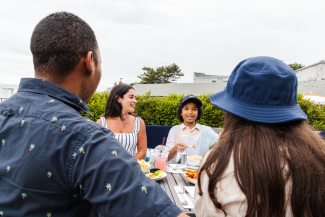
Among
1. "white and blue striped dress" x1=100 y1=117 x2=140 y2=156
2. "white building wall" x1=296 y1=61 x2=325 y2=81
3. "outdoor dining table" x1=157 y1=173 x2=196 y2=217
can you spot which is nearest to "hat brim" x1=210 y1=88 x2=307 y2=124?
"outdoor dining table" x1=157 y1=173 x2=196 y2=217

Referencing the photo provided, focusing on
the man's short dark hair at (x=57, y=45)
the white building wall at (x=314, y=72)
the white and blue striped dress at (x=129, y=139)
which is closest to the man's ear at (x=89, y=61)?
→ the man's short dark hair at (x=57, y=45)

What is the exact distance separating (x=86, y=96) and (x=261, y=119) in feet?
2.87

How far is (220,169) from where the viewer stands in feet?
2.82

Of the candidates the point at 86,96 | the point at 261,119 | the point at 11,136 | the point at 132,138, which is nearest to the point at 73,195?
the point at 11,136

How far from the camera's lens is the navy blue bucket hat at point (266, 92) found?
853 millimetres

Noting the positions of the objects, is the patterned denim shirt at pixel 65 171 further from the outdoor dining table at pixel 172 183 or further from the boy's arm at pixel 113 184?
the outdoor dining table at pixel 172 183

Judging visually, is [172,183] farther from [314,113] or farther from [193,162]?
[314,113]

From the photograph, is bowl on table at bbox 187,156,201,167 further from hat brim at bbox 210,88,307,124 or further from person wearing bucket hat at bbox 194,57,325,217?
hat brim at bbox 210,88,307,124

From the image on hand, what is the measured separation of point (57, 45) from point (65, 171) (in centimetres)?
53

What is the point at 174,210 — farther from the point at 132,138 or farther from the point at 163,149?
the point at 132,138

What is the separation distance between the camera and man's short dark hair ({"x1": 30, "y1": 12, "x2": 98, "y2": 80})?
77 cm

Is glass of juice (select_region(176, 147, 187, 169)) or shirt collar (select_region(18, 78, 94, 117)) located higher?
shirt collar (select_region(18, 78, 94, 117))

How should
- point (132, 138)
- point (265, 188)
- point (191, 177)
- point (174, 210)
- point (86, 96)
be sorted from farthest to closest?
point (132, 138)
point (191, 177)
point (86, 96)
point (265, 188)
point (174, 210)

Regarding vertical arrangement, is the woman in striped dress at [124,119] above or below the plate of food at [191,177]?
above
